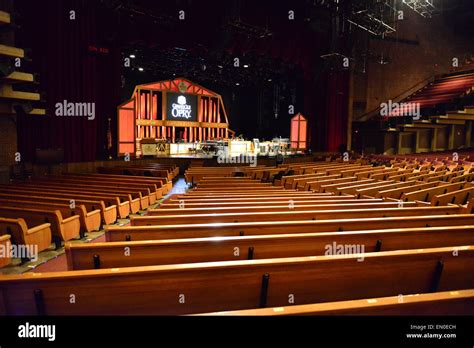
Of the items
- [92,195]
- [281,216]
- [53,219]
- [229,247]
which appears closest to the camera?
[229,247]

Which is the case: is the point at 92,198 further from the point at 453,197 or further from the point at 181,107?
the point at 181,107

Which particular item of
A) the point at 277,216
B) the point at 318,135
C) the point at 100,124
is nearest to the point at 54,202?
the point at 277,216

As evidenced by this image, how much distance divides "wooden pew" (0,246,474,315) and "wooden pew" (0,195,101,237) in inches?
113

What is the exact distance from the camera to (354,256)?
1575 mm

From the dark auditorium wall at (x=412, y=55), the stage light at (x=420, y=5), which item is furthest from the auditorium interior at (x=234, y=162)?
the stage light at (x=420, y=5)

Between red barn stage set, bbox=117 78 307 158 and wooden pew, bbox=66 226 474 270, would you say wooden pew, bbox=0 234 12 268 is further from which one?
red barn stage set, bbox=117 78 307 158

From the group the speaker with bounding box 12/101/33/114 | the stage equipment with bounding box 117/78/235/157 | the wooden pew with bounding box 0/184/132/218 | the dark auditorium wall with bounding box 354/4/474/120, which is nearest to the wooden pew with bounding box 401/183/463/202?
the wooden pew with bounding box 0/184/132/218

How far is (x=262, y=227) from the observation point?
99.1 inches

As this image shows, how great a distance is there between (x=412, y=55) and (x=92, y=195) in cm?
2067

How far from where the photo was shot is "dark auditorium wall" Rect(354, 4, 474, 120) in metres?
19.0

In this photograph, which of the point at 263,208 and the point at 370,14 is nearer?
the point at 263,208

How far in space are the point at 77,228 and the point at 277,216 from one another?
253 centimetres

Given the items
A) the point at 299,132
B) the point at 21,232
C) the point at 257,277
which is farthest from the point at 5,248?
the point at 299,132
